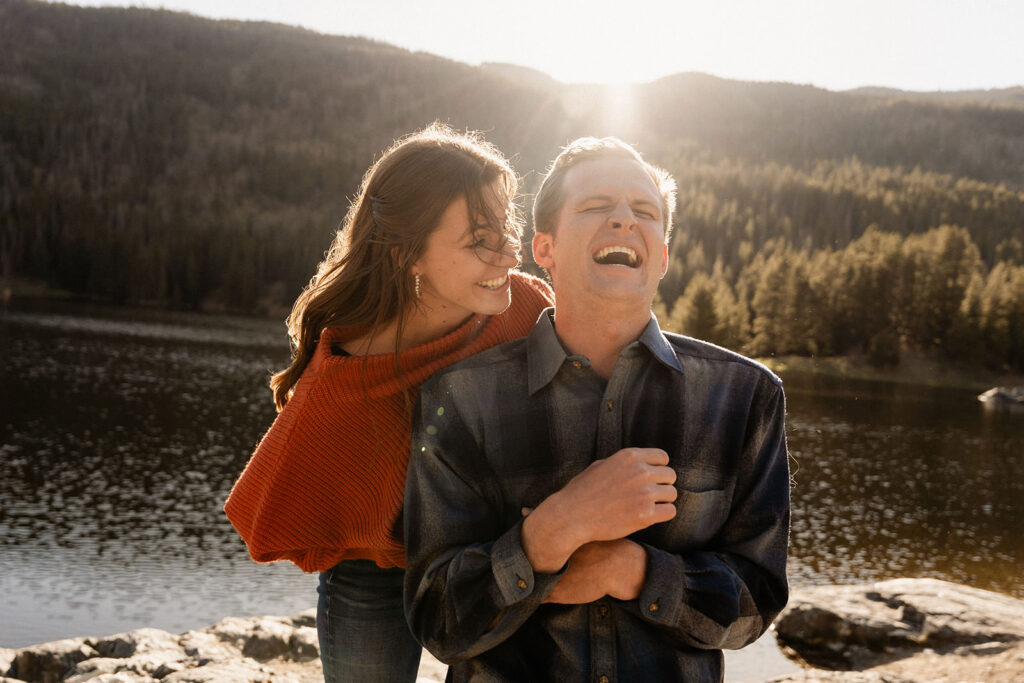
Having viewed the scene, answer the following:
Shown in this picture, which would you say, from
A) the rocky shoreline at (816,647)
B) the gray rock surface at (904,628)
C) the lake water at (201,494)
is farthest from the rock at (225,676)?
the lake water at (201,494)

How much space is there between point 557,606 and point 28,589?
16.5 metres

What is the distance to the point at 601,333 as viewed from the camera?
2.57 metres

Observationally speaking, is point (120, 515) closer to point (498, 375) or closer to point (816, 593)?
point (816, 593)

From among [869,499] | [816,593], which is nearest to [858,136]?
[869,499]

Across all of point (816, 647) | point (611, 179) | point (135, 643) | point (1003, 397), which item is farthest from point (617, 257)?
point (1003, 397)

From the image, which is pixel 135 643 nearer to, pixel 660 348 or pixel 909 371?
pixel 660 348

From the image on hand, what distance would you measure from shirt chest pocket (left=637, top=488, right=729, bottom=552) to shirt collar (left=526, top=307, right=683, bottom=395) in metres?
0.38

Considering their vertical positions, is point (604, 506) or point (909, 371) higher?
point (604, 506)

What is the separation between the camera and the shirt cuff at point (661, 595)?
7.25 feet

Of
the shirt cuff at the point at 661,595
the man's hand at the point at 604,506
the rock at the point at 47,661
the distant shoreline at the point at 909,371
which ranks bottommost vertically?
the distant shoreline at the point at 909,371

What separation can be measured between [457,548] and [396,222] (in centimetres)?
114

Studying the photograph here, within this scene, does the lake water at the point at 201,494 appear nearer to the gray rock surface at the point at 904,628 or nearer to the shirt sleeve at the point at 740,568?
the gray rock surface at the point at 904,628

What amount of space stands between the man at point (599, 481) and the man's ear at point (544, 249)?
0.14 metres

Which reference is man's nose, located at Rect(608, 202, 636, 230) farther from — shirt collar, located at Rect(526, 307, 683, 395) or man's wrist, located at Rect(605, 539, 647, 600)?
man's wrist, located at Rect(605, 539, 647, 600)
